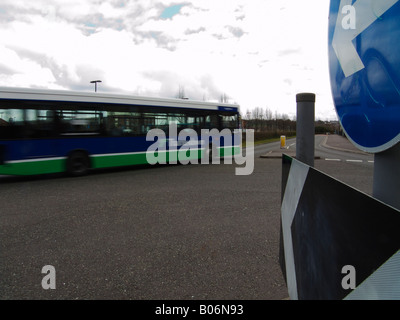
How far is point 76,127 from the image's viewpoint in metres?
9.87

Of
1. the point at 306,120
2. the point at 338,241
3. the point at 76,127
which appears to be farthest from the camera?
the point at 76,127

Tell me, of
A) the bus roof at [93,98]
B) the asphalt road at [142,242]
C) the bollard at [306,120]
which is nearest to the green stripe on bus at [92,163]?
the asphalt road at [142,242]

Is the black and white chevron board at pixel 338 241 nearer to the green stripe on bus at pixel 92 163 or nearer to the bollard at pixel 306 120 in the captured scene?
the bollard at pixel 306 120

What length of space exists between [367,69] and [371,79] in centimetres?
5

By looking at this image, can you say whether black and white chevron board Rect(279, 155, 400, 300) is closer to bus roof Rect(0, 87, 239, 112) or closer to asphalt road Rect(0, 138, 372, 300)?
asphalt road Rect(0, 138, 372, 300)

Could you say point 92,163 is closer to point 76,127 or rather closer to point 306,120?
point 76,127

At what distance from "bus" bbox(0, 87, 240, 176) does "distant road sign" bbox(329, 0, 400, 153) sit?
9.82 m

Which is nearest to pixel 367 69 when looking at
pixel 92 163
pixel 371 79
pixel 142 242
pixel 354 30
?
pixel 371 79

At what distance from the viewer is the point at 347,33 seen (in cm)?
106

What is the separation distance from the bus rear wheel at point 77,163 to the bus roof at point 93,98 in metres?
1.95

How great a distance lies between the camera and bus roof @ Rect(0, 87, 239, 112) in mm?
8664

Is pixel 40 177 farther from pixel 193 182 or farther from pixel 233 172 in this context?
pixel 233 172

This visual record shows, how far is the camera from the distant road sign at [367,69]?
32.9 inches
